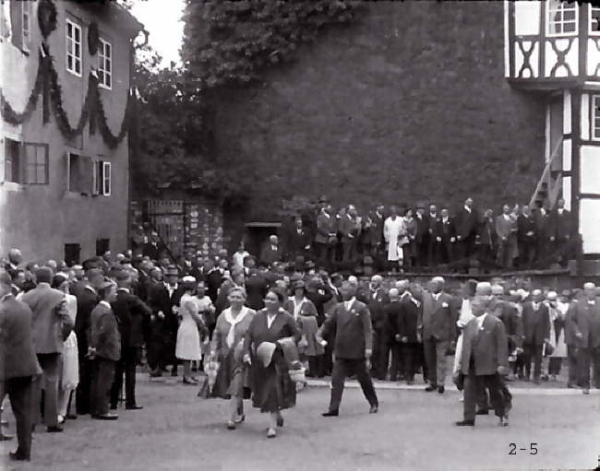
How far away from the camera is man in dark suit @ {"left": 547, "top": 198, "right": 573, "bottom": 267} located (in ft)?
60.3

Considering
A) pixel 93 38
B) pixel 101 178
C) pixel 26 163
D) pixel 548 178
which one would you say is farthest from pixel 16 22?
pixel 548 178

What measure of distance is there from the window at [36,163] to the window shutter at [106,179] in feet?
4.19

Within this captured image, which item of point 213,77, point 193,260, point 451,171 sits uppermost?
point 213,77

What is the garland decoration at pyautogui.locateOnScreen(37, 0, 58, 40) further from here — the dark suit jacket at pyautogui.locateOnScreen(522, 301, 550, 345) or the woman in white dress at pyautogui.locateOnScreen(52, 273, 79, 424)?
the dark suit jacket at pyautogui.locateOnScreen(522, 301, 550, 345)

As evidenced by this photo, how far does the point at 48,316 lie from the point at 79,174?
1.46m

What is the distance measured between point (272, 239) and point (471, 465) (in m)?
10.2

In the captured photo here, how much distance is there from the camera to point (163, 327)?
1562 cm

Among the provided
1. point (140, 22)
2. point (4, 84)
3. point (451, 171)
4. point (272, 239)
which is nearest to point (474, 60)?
point (451, 171)

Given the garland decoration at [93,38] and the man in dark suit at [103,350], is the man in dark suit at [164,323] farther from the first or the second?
the garland decoration at [93,38]

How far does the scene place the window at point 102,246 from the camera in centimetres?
1216

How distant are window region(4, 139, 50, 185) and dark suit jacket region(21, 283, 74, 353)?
122 centimetres

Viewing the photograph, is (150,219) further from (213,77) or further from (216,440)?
(216,440)

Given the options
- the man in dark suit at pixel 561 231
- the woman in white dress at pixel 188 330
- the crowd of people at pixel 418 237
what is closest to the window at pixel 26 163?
the woman in white dress at pixel 188 330

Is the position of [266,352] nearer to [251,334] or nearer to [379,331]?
[251,334]
